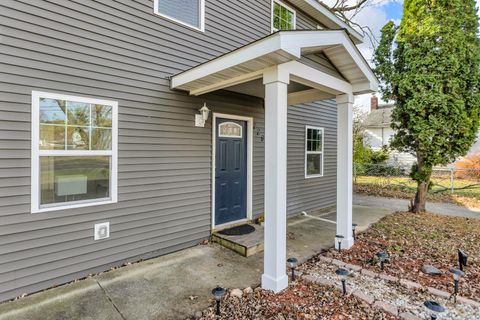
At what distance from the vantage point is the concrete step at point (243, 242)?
4.02 m

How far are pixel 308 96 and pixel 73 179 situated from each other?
163 inches

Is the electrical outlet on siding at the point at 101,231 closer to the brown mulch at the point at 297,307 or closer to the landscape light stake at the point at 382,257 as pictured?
the brown mulch at the point at 297,307

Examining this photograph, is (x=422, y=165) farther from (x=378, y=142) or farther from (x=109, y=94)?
(x=378, y=142)

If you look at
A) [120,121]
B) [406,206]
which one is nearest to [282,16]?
[120,121]

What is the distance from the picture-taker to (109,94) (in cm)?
351

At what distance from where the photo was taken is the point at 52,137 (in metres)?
3.10

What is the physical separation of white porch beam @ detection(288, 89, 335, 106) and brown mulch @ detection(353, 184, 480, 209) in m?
6.62

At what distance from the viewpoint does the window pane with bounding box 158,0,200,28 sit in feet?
13.6

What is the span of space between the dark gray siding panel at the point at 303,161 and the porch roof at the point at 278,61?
233 cm

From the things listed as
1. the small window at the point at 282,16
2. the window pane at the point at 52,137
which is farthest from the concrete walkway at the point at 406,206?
the window pane at the point at 52,137

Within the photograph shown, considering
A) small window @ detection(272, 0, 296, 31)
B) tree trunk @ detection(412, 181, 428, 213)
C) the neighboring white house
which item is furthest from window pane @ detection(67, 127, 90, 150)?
the neighboring white house

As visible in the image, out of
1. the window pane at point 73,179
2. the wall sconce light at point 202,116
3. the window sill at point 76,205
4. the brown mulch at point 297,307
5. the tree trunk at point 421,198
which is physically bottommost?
the brown mulch at point 297,307

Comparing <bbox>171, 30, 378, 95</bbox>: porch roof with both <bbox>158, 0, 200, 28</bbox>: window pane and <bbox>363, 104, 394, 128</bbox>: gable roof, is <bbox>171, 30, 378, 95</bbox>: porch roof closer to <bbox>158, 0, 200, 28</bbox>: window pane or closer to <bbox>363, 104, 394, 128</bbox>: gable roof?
<bbox>158, 0, 200, 28</bbox>: window pane

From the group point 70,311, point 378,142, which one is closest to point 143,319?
point 70,311
